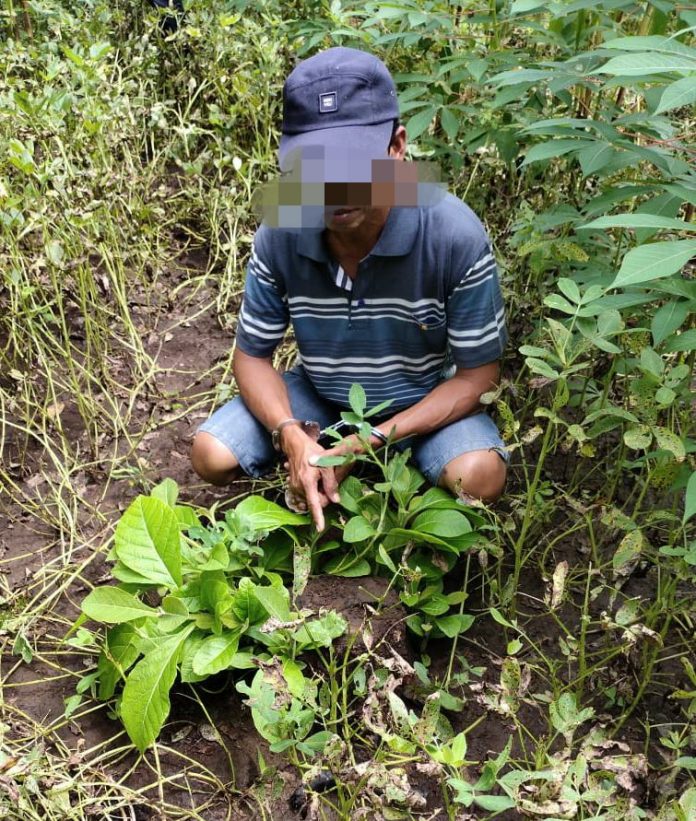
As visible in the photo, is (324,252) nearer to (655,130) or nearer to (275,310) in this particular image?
(275,310)

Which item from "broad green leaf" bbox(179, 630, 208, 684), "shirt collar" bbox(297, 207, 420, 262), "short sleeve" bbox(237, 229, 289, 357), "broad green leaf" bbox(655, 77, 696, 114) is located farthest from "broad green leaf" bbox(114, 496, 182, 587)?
"broad green leaf" bbox(655, 77, 696, 114)

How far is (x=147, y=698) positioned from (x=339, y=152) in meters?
1.14

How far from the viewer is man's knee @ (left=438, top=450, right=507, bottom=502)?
6.15 feet

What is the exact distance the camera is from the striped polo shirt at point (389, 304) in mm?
1782

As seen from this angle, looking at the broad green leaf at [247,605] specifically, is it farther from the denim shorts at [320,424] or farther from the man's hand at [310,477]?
the denim shorts at [320,424]

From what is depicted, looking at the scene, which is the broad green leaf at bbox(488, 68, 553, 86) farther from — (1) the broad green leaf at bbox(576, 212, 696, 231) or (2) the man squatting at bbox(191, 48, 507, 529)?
(1) the broad green leaf at bbox(576, 212, 696, 231)

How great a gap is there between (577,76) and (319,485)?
3.39ft

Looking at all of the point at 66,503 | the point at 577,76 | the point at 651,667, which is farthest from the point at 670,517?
the point at 66,503

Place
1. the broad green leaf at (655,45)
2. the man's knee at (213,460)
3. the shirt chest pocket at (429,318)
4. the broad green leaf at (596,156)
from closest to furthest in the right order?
the broad green leaf at (655,45), the broad green leaf at (596,156), the shirt chest pocket at (429,318), the man's knee at (213,460)

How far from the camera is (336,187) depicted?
1610 mm

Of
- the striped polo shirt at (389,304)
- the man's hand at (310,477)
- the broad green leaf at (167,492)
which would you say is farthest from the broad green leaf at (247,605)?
the striped polo shirt at (389,304)

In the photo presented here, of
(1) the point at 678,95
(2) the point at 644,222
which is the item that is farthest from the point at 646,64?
(2) the point at 644,222

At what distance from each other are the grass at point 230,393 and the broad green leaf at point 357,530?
10.0 inches

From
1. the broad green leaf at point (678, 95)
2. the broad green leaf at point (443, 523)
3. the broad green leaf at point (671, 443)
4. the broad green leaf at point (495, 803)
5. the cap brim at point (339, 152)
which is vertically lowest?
the broad green leaf at point (443, 523)
